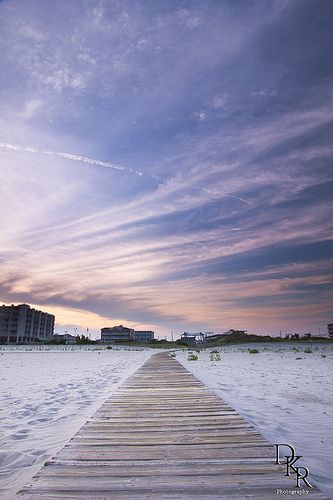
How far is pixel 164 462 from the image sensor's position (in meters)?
3.47

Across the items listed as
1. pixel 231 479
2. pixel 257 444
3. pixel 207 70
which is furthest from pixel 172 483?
pixel 207 70

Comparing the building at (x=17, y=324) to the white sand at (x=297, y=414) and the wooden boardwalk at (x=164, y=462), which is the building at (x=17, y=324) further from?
the wooden boardwalk at (x=164, y=462)

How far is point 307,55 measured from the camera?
1509 centimetres

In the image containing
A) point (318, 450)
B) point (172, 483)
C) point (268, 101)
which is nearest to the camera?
point (172, 483)

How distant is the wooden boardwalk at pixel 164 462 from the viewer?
9.12 feet

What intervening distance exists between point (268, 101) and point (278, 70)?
4.98ft

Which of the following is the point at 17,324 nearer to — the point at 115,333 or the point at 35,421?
the point at 115,333

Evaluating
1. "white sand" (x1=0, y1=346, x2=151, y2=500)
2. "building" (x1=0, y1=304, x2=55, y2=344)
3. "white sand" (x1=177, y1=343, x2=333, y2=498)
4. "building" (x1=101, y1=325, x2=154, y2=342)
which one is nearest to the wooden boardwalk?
"white sand" (x1=0, y1=346, x2=151, y2=500)

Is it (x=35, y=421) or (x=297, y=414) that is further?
(x=297, y=414)

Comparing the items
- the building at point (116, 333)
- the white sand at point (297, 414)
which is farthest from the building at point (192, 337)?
the white sand at point (297, 414)

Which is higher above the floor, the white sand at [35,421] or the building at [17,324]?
the building at [17,324]

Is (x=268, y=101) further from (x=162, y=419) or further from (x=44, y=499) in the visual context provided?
(x=44, y=499)

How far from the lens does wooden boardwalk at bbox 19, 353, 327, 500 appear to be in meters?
2.78

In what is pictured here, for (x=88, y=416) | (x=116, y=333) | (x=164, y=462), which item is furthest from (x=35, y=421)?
(x=116, y=333)
